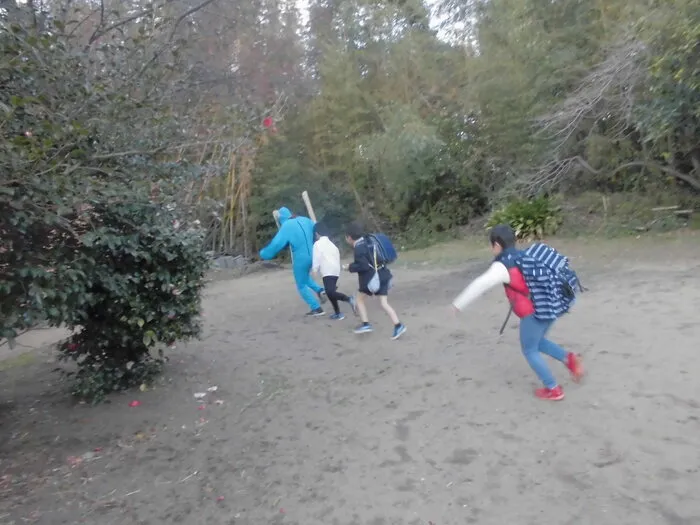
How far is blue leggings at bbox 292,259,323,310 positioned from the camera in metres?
9.19

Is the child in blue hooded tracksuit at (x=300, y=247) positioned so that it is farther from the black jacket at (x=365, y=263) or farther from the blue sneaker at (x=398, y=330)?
the blue sneaker at (x=398, y=330)

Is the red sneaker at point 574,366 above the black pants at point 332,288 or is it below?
below

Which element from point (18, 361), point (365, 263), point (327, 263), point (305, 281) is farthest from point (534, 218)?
point (18, 361)

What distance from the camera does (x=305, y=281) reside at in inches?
368

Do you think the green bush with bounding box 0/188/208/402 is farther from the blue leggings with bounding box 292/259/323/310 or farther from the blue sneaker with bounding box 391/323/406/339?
the blue leggings with bounding box 292/259/323/310

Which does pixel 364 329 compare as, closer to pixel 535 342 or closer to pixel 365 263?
pixel 365 263

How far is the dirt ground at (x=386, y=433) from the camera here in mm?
3859

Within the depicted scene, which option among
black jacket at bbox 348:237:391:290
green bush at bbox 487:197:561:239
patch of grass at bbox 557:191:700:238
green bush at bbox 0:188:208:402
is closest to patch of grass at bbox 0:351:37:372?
green bush at bbox 0:188:208:402

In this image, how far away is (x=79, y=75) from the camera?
4.54m

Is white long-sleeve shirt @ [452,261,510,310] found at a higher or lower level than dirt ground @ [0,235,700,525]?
higher

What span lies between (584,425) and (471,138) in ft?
50.5

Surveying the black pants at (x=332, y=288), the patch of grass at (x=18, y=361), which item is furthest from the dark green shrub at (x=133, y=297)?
the patch of grass at (x=18, y=361)

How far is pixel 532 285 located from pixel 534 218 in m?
11.5

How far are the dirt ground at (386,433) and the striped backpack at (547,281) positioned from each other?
728 mm
